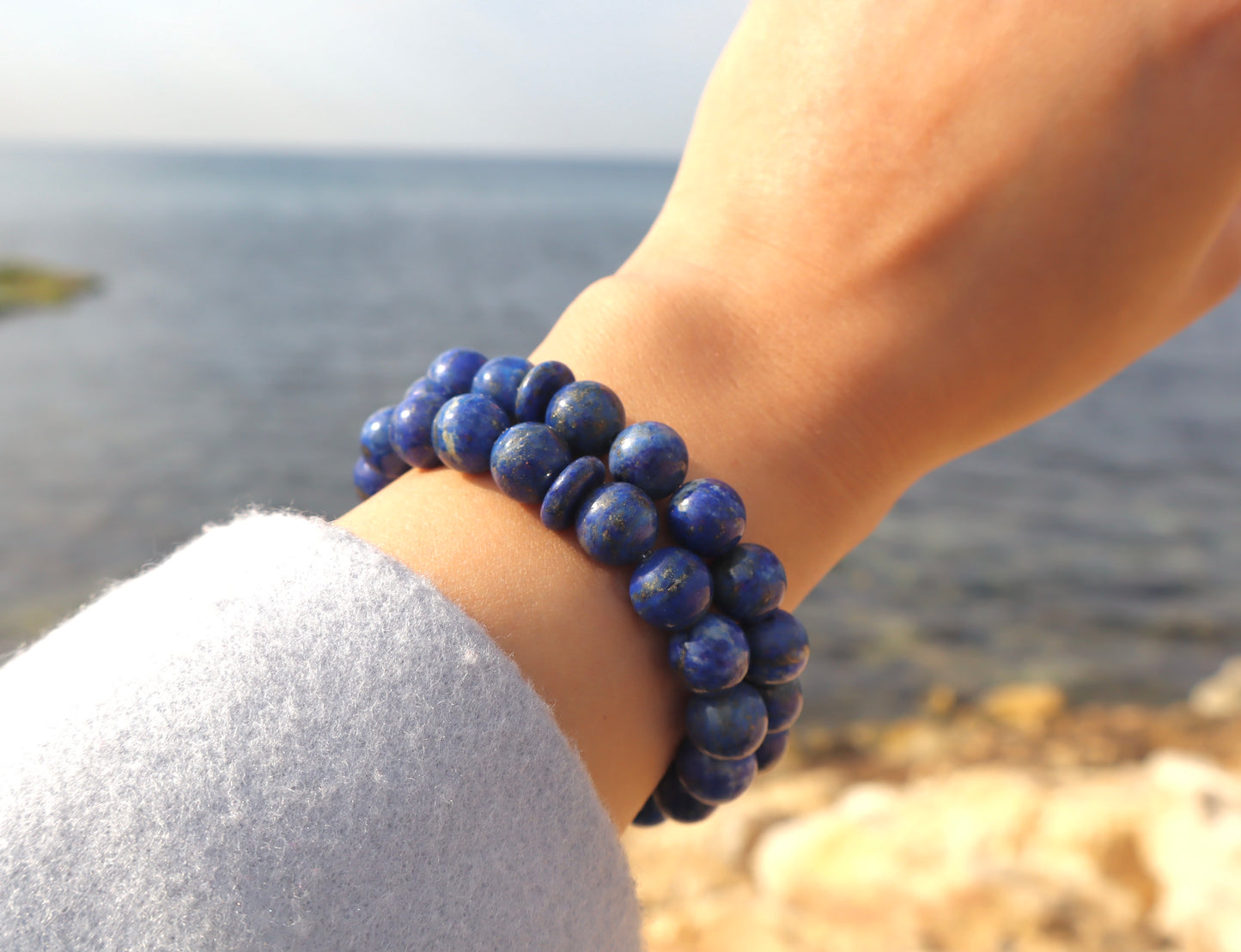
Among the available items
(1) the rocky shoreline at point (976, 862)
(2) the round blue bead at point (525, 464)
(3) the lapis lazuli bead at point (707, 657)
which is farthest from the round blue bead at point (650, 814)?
(1) the rocky shoreline at point (976, 862)

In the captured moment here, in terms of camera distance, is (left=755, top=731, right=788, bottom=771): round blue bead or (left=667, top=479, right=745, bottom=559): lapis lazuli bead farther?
(left=755, top=731, right=788, bottom=771): round blue bead

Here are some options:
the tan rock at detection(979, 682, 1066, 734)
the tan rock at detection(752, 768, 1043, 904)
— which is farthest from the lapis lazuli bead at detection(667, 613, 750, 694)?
the tan rock at detection(979, 682, 1066, 734)

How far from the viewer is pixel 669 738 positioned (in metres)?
1.16

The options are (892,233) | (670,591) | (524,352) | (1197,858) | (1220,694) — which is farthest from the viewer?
(524,352)

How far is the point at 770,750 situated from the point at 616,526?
47 cm

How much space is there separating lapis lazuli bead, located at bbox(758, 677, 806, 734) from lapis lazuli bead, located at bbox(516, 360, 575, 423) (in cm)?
48

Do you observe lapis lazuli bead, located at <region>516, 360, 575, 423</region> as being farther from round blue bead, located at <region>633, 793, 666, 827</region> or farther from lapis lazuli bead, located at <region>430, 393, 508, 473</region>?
round blue bead, located at <region>633, 793, 666, 827</region>

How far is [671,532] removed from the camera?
1.19m

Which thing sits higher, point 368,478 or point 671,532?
point 671,532

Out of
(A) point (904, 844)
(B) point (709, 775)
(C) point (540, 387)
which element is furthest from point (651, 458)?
(A) point (904, 844)

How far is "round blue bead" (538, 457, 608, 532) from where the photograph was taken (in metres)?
1.11

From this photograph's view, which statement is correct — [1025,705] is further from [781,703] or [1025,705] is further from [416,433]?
[416,433]

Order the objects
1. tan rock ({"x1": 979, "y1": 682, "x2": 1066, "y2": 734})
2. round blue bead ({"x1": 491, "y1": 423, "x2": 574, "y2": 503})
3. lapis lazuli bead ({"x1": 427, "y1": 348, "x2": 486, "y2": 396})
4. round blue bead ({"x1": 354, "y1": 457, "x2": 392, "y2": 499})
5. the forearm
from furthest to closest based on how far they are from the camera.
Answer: tan rock ({"x1": 979, "y1": 682, "x2": 1066, "y2": 734}) < round blue bead ({"x1": 354, "y1": 457, "x2": 392, "y2": 499}) < lapis lazuli bead ({"x1": 427, "y1": 348, "x2": 486, "y2": 396}) < round blue bead ({"x1": 491, "y1": 423, "x2": 574, "y2": 503}) < the forearm

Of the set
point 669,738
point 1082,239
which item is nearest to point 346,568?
point 669,738
